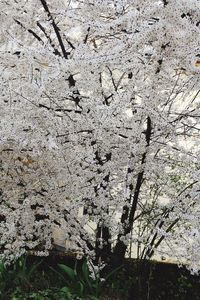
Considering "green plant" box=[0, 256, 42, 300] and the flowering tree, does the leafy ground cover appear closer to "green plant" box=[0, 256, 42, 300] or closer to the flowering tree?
"green plant" box=[0, 256, 42, 300]

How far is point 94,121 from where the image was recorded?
2.96 metres

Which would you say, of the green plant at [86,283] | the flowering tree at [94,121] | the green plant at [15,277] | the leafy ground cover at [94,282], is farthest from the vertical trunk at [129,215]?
the green plant at [15,277]

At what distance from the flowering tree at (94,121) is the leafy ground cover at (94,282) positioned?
0.21m

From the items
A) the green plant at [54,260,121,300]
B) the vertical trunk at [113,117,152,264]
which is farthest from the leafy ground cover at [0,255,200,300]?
the vertical trunk at [113,117,152,264]

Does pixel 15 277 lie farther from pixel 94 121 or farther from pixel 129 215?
pixel 94 121

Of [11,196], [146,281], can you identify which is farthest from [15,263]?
[146,281]

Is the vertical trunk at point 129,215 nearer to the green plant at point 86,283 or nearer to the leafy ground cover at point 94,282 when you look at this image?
the leafy ground cover at point 94,282

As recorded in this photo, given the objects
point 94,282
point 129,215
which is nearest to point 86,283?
point 94,282

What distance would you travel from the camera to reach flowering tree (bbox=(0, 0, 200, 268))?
8.44 feet

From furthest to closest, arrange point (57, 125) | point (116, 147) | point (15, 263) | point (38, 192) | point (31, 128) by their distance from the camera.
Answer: point (15, 263)
point (38, 192)
point (116, 147)
point (57, 125)
point (31, 128)

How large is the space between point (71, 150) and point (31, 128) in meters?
0.49

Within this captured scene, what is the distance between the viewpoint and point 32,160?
3.70 meters

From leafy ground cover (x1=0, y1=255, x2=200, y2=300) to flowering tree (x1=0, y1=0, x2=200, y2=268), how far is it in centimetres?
21

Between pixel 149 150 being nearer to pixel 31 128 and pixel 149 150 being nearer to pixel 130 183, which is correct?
pixel 130 183
